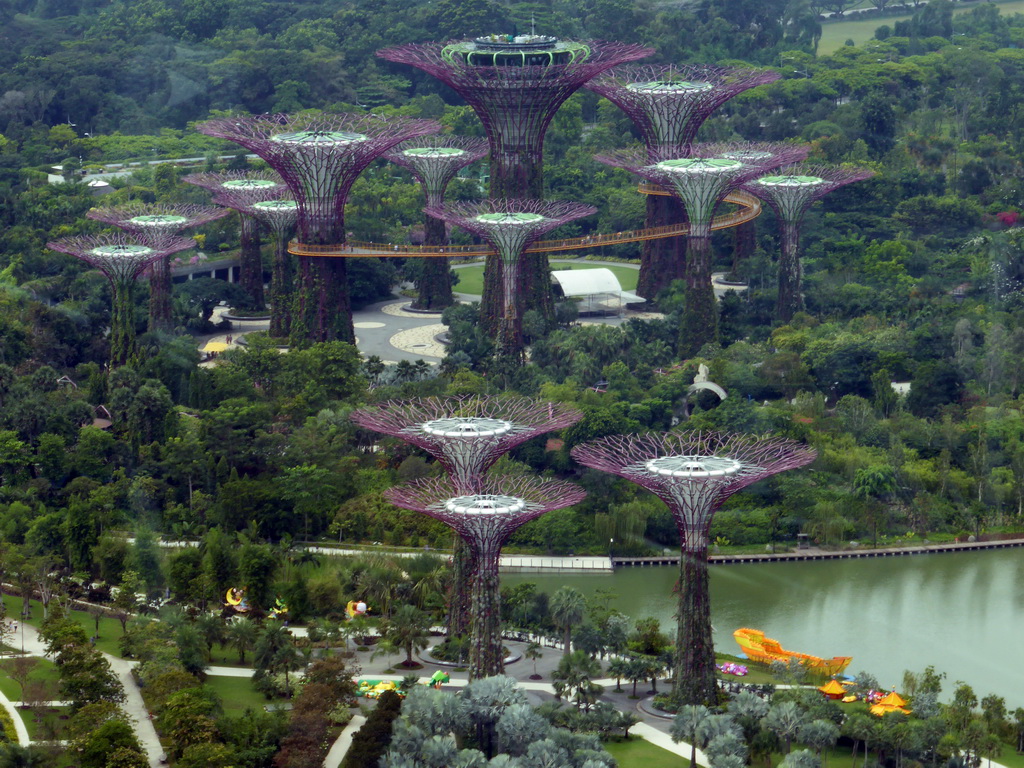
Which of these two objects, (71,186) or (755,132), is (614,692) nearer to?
(71,186)

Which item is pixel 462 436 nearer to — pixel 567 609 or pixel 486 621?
pixel 486 621

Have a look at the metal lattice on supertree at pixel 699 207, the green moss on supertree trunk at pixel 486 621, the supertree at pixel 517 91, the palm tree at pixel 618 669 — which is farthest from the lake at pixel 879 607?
the supertree at pixel 517 91

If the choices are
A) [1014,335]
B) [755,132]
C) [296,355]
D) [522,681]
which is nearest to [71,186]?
[296,355]

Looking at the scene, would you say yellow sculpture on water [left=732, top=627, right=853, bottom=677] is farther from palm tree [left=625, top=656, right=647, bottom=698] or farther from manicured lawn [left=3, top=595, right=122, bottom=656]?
manicured lawn [left=3, top=595, right=122, bottom=656]

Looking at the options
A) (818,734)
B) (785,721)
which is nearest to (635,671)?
(785,721)

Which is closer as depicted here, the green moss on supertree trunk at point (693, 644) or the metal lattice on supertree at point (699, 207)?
the green moss on supertree trunk at point (693, 644)

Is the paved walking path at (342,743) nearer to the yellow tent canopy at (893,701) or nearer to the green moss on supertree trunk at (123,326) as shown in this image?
the yellow tent canopy at (893,701)
